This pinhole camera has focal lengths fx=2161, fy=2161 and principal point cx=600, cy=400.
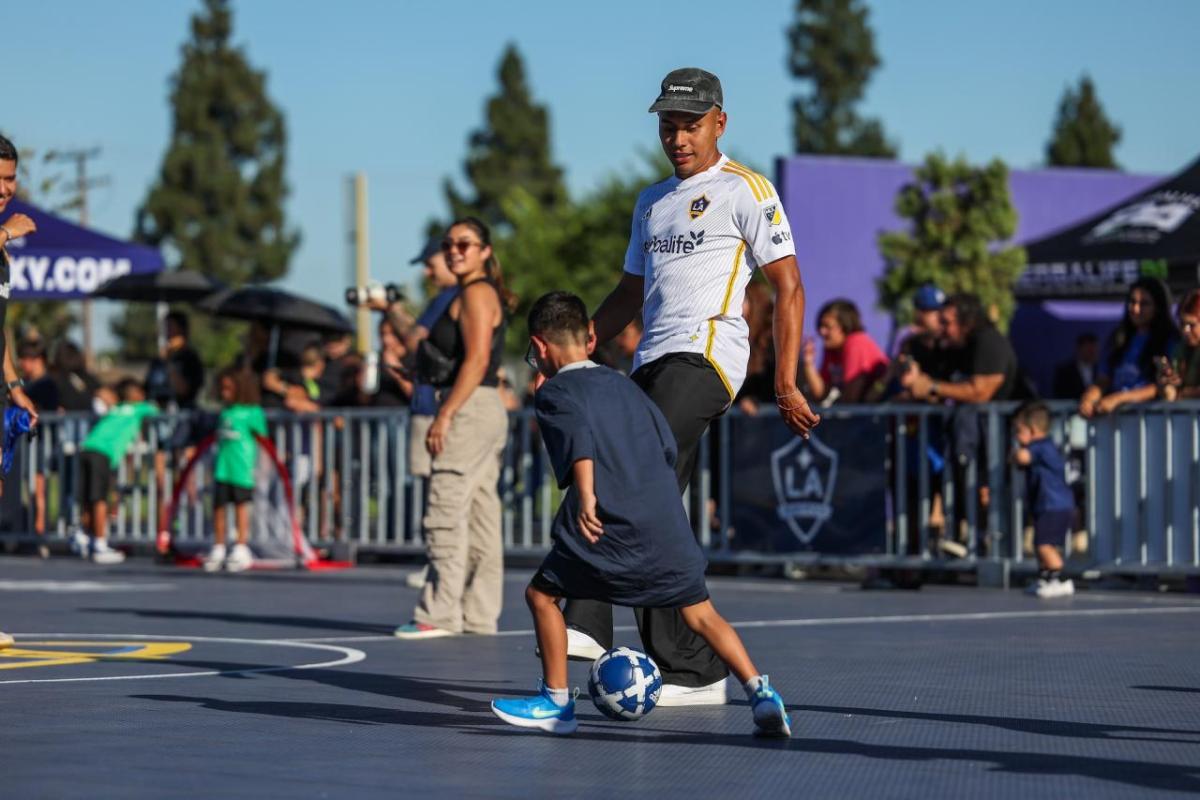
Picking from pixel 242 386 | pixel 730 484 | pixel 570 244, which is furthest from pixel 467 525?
pixel 570 244

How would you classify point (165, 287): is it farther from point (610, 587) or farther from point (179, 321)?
point (610, 587)

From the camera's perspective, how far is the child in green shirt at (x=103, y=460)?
18.5 m

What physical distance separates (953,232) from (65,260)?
13.7 m

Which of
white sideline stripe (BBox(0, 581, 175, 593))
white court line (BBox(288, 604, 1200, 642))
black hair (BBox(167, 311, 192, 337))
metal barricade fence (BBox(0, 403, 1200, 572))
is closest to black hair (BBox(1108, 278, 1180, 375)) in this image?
metal barricade fence (BBox(0, 403, 1200, 572))

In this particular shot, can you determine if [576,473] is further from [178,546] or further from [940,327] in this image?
[178,546]

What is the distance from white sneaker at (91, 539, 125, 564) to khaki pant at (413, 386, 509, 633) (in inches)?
328

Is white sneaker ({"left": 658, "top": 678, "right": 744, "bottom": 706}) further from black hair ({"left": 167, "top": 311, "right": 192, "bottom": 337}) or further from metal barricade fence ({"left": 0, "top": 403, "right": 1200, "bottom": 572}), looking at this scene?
black hair ({"left": 167, "top": 311, "right": 192, "bottom": 337})

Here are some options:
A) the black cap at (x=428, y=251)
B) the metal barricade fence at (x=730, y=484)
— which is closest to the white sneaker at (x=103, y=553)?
the metal barricade fence at (x=730, y=484)

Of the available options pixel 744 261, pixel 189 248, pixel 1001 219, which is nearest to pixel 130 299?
pixel 1001 219

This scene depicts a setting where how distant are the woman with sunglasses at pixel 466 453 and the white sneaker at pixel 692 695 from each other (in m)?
3.07

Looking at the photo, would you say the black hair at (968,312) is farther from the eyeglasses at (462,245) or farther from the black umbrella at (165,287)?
the black umbrella at (165,287)

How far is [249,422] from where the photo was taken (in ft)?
56.4

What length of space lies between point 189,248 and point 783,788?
293ft

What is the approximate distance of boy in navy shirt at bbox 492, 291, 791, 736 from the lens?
657 cm
